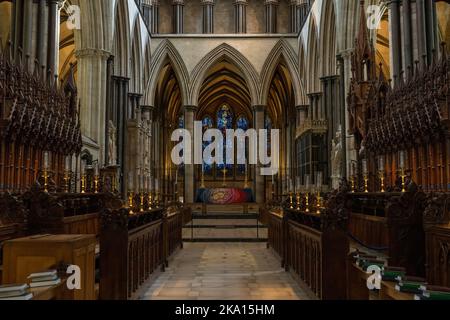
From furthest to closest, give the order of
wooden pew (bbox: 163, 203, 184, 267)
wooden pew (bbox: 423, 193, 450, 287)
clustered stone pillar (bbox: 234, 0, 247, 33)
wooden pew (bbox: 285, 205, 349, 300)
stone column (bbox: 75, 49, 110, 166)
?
clustered stone pillar (bbox: 234, 0, 247, 33) → stone column (bbox: 75, 49, 110, 166) → wooden pew (bbox: 163, 203, 184, 267) → wooden pew (bbox: 285, 205, 349, 300) → wooden pew (bbox: 423, 193, 450, 287)

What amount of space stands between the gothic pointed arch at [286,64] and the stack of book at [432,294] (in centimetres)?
2271

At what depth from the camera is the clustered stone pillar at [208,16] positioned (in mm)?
26125

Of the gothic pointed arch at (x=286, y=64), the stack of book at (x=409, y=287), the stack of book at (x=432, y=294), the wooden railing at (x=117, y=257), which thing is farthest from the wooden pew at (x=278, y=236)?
the gothic pointed arch at (x=286, y=64)

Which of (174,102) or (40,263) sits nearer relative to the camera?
(40,263)

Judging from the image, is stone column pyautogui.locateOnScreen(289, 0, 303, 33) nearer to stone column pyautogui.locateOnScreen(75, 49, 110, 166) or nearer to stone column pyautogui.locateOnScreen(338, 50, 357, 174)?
stone column pyautogui.locateOnScreen(338, 50, 357, 174)

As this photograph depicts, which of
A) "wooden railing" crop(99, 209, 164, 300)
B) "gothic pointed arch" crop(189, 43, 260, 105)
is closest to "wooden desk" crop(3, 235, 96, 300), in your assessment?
"wooden railing" crop(99, 209, 164, 300)

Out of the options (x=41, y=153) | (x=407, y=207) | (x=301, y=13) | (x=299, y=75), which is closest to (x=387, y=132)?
(x=407, y=207)

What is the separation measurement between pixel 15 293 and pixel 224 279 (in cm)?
471

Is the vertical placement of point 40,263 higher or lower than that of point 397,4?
lower

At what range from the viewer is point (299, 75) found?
2459 cm

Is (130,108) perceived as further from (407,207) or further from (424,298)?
(424,298)

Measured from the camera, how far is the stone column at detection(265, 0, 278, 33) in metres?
26.3

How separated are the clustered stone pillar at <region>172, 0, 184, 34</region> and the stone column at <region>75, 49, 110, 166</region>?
10500 mm

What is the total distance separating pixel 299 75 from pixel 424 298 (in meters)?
23.0
